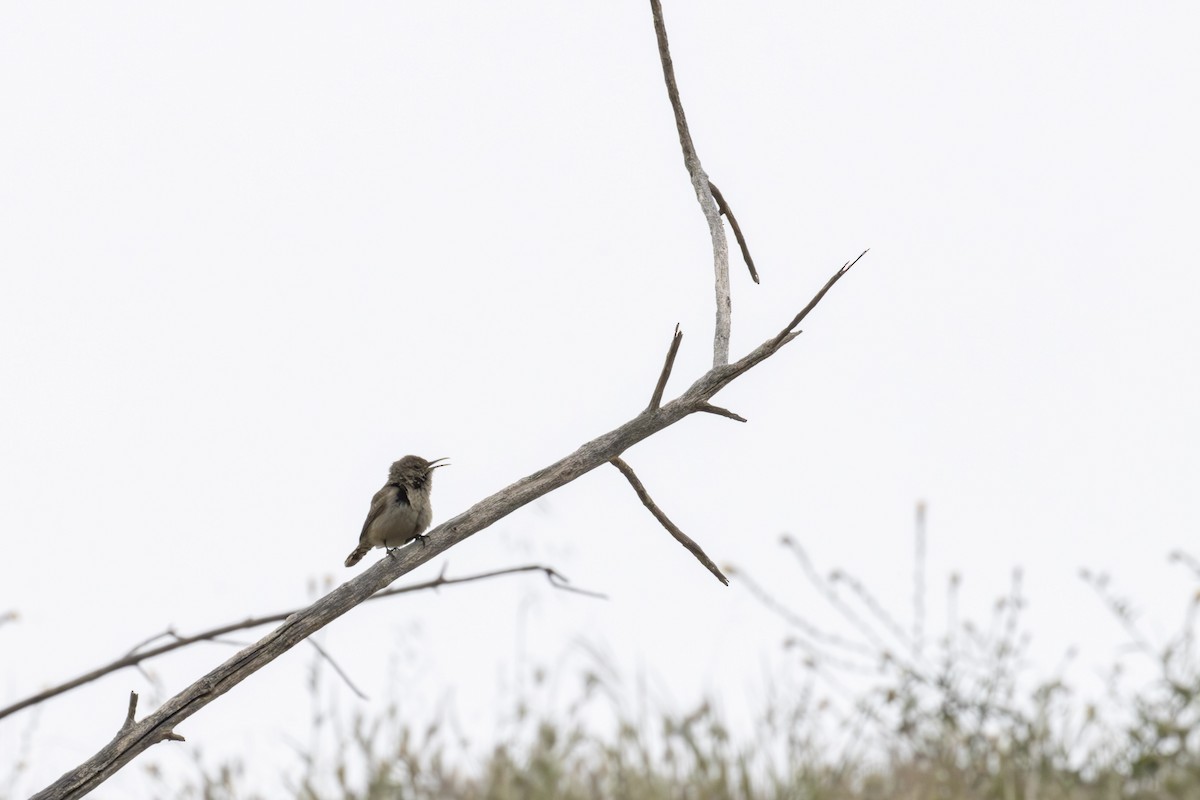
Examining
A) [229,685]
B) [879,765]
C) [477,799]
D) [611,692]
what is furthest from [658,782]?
[229,685]

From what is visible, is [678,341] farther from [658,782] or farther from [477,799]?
[477,799]

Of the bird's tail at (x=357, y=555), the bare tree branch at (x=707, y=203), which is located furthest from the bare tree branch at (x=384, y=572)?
the bird's tail at (x=357, y=555)

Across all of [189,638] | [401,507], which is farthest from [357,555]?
[189,638]

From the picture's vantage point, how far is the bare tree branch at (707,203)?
6.64 ft

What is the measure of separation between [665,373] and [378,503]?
229 centimetres

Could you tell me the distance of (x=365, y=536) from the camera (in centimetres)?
405

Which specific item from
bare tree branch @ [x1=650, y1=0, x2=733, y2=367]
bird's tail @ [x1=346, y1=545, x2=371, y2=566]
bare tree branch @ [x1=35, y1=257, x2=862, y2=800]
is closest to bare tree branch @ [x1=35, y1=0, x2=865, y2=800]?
bare tree branch @ [x1=35, y1=257, x2=862, y2=800]

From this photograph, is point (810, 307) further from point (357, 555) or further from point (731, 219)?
point (357, 555)

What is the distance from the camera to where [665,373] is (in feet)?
6.01

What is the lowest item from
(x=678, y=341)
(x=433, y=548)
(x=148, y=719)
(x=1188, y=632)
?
(x=1188, y=632)

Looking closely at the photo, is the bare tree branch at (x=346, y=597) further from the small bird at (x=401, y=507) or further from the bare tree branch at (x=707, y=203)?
the small bird at (x=401, y=507)

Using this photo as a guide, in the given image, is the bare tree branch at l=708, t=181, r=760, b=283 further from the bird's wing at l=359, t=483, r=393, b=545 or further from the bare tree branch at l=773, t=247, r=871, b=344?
the bird's wing at l=359, t=483, r=393, b=545

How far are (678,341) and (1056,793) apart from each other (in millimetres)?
5486

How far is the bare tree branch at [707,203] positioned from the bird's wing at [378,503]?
1.97 meters
